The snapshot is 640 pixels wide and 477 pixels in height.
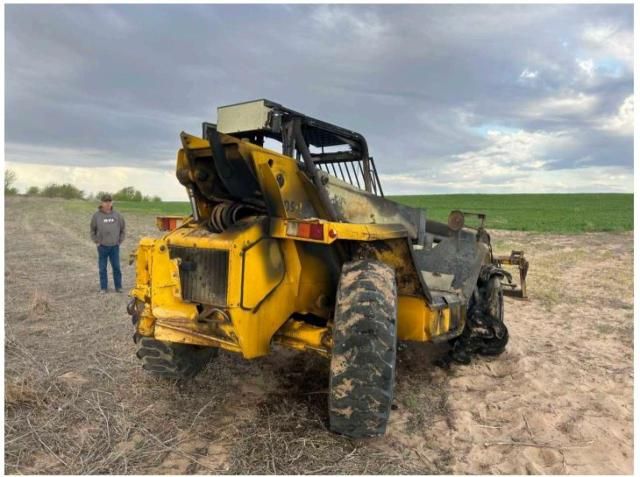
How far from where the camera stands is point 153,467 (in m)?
3.09

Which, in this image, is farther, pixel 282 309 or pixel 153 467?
pixel 282 309

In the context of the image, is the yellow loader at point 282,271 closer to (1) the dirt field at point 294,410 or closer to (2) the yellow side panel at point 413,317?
(2) the yellow side panel at point 413,317

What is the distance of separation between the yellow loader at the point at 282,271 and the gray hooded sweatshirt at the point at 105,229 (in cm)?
486

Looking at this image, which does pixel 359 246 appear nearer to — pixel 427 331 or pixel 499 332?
pixel 427 331

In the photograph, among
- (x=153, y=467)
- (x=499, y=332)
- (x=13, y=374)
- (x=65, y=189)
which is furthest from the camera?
(x=65, y=189)

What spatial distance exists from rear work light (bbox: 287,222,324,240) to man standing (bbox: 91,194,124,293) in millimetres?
6038

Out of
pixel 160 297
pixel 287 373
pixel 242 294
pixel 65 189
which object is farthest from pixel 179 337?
pixel 65 189

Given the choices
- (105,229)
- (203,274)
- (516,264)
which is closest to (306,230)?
(203,274)

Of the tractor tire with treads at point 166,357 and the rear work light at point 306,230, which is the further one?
the tractor tire with treads at point 166,357

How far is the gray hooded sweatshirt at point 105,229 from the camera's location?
845 centimetres

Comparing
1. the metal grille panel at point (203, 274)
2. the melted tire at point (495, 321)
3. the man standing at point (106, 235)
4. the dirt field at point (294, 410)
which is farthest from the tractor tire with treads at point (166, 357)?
the man standing at point (106, 235)

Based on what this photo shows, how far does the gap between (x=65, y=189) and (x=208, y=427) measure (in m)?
61.5

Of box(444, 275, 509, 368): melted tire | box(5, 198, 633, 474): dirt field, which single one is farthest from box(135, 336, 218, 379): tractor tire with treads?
box(444, 275, 509, 368): melted tire

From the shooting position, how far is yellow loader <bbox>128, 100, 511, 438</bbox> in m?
3.19
